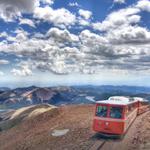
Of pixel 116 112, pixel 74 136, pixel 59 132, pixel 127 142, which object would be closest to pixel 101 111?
pixel 116 112

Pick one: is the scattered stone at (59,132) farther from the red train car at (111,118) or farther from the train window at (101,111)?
the train window at (101,111)

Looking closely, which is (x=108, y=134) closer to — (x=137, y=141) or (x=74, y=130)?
(x=137, y=141)

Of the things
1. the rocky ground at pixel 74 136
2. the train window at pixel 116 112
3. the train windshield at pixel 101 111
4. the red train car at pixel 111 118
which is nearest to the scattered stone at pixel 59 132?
the rocky ground at pixel 74 136

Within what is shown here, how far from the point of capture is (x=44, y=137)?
36.9 metres

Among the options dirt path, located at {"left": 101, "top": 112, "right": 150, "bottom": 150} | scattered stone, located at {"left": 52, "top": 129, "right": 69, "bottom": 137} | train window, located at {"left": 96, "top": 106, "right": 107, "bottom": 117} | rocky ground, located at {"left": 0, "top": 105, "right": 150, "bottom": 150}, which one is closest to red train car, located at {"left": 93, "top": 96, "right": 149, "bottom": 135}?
train window, located at {"left": 96, "top": 106, "right": 107, "bottom": 117}

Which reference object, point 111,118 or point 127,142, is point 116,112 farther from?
point 127,142

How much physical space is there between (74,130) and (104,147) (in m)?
8.26

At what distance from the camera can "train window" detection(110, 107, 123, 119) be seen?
31.9m

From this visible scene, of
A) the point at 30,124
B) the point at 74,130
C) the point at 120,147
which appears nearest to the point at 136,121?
the point at 74,130

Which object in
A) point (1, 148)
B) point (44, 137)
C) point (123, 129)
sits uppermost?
point (123, 129)

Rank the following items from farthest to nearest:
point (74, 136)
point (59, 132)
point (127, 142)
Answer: point (59, 132)
point (74, 136)
point (127, 142)

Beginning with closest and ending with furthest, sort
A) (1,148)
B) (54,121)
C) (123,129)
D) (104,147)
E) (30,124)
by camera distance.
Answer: (104,147) → (123,129) → (1,148) → (54,121) → (30,124)

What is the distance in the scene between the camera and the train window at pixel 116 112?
1257 inches

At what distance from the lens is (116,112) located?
32.1 m
